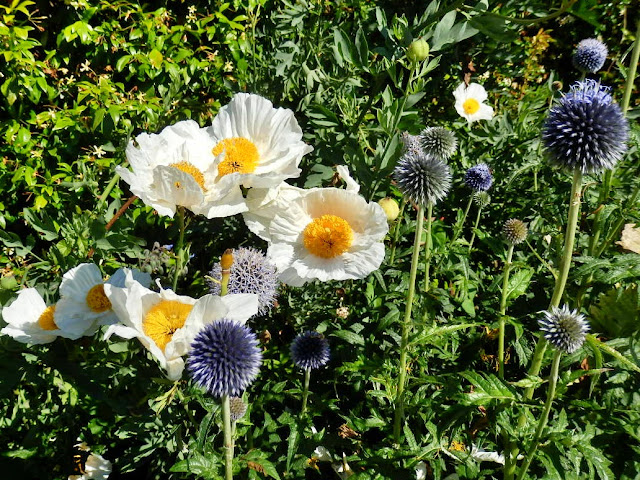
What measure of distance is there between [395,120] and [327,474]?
55.4 inches

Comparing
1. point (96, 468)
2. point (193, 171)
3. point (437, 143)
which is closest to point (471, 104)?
point (437, 143)

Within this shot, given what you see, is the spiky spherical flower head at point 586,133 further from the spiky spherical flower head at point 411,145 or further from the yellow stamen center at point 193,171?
the yellow stamen center at point 193,171

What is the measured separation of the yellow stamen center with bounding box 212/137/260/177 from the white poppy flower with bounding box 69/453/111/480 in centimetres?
137

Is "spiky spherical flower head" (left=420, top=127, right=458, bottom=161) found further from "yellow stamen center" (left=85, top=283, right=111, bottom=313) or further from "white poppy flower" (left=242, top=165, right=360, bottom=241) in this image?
"yellow stamen center" (left=85, top=283, right=111, bottom=313)

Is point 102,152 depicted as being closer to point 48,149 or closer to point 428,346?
point 48,149

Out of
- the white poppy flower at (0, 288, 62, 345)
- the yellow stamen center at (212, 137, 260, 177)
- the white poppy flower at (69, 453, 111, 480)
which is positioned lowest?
the white poppy flower at (69, 453, 111, 480)

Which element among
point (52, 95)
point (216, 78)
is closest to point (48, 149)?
point (52, 95)

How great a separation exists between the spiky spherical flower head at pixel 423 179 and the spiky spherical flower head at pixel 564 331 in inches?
18.4

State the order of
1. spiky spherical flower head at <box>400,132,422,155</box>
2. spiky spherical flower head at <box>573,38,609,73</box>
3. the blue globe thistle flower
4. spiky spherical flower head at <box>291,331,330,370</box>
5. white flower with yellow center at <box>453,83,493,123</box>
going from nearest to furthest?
spiky spherical flower head at <box>291,331,330,370</box> → spiky spherical flower head at <box>400,132,422,155</box> → the blue globe thistle flower → spiky spherical flower head at <box>573,38,609,73</box> → white flower with yellow center at <box>453,83,493,123</box>

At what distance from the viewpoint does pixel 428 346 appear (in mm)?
1905

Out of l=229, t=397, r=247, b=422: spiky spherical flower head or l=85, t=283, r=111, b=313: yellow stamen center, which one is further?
l=229, t=397, r=247, b=422: spiky spherical flower head

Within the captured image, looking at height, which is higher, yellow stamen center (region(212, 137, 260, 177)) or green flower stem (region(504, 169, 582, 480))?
yellow stamen center (region(212, 137, 260, 177))

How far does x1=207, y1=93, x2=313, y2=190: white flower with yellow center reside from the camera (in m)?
1.19

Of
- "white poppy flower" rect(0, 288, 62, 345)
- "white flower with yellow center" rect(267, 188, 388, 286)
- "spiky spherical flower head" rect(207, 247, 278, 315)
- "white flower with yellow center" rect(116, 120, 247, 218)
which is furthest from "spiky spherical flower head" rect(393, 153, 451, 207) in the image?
"white poppy flower" rect(0, 288, 62, 345)
